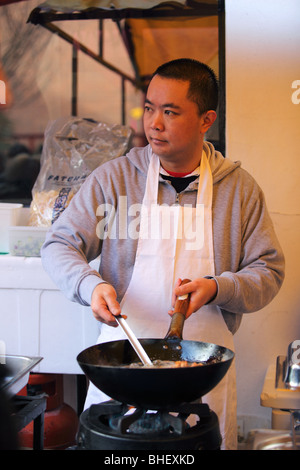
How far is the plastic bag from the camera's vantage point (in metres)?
2.80

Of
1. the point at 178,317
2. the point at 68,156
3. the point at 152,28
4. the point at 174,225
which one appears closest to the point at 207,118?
the point at 174,225

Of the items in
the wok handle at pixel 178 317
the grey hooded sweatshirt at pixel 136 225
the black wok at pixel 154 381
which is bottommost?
the black wok at pixel 154 381

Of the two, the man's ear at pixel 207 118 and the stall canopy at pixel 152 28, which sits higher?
the stall canopy at pixel 152 28

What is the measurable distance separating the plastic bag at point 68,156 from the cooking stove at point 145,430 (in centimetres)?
156

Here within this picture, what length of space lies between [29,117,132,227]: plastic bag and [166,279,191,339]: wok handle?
4.03 ft

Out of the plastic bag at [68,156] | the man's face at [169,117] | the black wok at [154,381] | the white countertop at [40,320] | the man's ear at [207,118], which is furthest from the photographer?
the plastic bag at [68,156]

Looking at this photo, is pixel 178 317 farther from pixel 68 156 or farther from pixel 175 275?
pixel 68 156

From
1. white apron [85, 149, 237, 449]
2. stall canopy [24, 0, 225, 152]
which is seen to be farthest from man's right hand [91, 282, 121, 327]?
stall canopy [24, 0, 225, 152]

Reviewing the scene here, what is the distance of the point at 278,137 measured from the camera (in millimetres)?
2666

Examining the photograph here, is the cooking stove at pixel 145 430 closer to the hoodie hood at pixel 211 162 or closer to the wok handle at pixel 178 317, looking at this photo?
the wok handle at pixel 178 317

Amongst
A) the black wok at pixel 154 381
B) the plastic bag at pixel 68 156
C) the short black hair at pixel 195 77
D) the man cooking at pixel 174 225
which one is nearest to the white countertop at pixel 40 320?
the plastic bag at pixel 68 156

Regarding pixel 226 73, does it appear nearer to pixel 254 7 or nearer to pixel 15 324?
pixel 254 7

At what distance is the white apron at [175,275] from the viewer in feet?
6.51

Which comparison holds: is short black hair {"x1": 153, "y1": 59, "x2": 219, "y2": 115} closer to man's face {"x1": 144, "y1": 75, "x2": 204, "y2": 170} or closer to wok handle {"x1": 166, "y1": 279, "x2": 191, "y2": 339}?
man's face {"x1": 144, "y1": 75, "x2": 204, "y2": 170}
